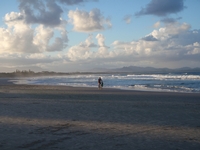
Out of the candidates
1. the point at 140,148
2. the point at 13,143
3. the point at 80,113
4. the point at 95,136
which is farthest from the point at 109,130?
the point at 80,113

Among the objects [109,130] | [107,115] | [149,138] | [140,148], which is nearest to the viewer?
[140,148]

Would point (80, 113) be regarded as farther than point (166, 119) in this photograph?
Yes

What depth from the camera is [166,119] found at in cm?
1229

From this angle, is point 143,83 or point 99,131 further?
point 143,83

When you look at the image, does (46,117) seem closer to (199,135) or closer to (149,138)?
(149,138)

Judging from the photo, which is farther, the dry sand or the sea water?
the sea water

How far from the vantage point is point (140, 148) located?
24.5 feet

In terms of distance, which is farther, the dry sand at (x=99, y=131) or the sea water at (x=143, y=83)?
the sea water at (x=143, y=83)

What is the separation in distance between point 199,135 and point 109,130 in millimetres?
2905

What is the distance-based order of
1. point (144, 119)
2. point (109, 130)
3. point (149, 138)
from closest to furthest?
1. point (149, 138)
2. point (109, 130)
3. point (144, 119)

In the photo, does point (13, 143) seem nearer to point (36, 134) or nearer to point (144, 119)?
point (36, 134)

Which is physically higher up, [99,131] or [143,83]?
[99,131]

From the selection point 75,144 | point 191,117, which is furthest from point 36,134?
point 191,117

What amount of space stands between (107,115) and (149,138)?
4.76 meters
